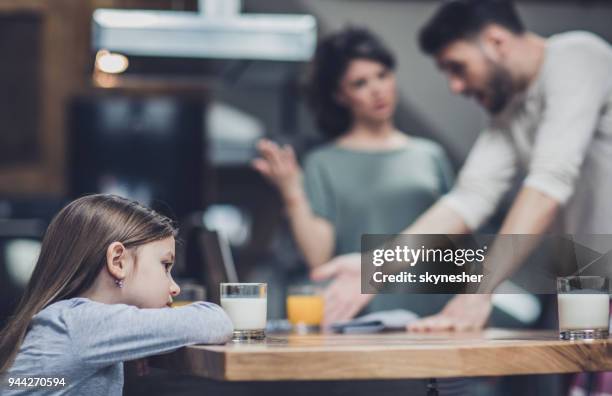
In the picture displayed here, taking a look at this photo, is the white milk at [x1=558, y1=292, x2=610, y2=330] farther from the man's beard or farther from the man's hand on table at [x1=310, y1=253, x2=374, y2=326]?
the man's beard

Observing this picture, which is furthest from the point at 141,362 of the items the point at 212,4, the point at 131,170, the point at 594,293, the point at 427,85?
the point at 131,170

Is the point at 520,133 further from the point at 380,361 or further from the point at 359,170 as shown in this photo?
the point at 380,361

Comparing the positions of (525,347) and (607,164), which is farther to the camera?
(607,164)

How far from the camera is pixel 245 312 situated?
1542 mm

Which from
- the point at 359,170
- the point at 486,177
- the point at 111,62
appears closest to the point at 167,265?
the point at 486,177

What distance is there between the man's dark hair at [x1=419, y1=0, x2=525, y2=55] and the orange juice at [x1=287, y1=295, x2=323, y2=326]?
935 millimetres

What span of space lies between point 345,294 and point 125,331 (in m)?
1.18

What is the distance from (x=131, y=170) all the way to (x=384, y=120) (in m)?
2.05

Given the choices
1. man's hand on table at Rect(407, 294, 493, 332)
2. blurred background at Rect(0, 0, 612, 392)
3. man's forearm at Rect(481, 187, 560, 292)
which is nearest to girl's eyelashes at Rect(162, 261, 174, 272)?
man's hand on table at Rect(407, 294, 493, 332)

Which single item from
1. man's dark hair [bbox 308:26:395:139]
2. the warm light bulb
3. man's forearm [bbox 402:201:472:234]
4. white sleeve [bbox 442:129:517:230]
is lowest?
man's forearm [bbox 402:201:472:234]

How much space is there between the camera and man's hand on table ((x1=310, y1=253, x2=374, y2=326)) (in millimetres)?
2314

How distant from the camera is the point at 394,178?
3186 millimetres

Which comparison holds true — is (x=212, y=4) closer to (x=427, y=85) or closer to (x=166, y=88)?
(x=427, y=85)

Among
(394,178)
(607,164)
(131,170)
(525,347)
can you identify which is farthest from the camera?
(131,170)
